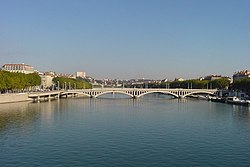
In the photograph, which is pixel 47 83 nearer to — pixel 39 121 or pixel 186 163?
pixel 39 121

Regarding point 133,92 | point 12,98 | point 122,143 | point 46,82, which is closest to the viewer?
point 122,143

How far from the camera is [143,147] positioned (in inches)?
696

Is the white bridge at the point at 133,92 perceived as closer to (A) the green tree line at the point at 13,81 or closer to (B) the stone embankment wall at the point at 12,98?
(A) the green tree line at the point at 13,81

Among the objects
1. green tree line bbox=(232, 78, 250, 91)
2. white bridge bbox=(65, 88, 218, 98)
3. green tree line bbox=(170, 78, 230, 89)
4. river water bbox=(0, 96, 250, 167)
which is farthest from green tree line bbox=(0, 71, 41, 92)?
green tree line bbox=(170, 78, 230, 89)

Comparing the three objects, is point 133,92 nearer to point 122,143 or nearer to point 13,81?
point 13,81

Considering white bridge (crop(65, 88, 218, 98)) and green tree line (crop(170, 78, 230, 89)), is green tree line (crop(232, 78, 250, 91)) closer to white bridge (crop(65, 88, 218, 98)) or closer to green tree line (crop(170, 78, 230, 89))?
white bridge (crop(65, 88, 218, 98))

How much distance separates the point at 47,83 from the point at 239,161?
83.7 m

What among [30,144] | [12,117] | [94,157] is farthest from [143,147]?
[12,117]

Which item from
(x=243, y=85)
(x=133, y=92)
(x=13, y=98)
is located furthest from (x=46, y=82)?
(x=243, y=85)

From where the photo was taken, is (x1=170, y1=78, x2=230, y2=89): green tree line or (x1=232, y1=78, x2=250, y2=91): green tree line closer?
(x1=232, y1=78, x2=250, y2=91): green tree line

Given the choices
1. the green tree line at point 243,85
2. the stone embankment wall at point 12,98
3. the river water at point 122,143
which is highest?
the green tree line at point 243,85

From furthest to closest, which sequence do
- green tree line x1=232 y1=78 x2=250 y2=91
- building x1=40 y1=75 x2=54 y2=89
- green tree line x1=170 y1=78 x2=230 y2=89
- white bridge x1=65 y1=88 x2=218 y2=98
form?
building x1=40 y1=75 x2=54 y2=89 < green tree line x1=170 y1=78 x2=230 y2=89 < white bridge x1=65 y1=88 x2=218 y2=98 < green tree line x1=232 y1=78 x2=250 y2=91

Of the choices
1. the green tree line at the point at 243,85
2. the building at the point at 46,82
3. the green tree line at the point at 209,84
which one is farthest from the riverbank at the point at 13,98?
the building at the point at 46,82

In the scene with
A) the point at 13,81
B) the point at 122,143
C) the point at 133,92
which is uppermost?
the point at 13,81
